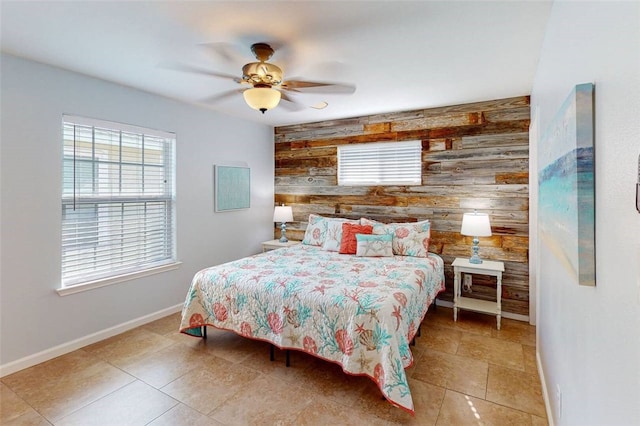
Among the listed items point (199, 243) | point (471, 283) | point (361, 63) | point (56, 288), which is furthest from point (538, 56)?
point (56, 288)

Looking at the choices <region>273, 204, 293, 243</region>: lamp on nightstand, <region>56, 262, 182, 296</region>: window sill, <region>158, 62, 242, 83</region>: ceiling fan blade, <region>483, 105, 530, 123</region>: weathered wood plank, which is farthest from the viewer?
<region>273, 204, 293, 243</region>: lamp on nightstand

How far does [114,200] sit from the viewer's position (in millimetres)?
3213

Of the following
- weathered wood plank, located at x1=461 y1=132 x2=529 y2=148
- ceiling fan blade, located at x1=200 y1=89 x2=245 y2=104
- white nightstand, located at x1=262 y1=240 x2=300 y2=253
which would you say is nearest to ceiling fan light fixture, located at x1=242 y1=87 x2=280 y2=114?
ceiling fan blade, located at x1=200 y1=89 x2=245 y2=104

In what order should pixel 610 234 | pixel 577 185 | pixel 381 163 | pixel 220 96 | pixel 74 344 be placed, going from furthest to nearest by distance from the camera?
pixel 381 163, pixel 220 96, pixel 74 344, pixel 577 185, pixel 610 234

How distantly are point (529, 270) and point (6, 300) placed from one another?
4817 mm

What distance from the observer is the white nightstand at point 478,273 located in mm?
3328

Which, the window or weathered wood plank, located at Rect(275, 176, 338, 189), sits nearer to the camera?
the window

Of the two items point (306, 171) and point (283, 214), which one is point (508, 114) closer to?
point (306, 171)

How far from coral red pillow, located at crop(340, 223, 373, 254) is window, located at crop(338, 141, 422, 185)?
83cm

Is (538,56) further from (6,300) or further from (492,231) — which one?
(6,300)

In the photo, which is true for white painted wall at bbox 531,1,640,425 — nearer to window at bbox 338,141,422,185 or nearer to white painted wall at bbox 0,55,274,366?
window at bbox 338,141,422,185

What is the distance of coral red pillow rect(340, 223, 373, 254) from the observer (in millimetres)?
3797

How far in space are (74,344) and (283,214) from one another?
2850 millimetres

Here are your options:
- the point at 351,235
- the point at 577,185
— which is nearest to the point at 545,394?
the point at 577,185
